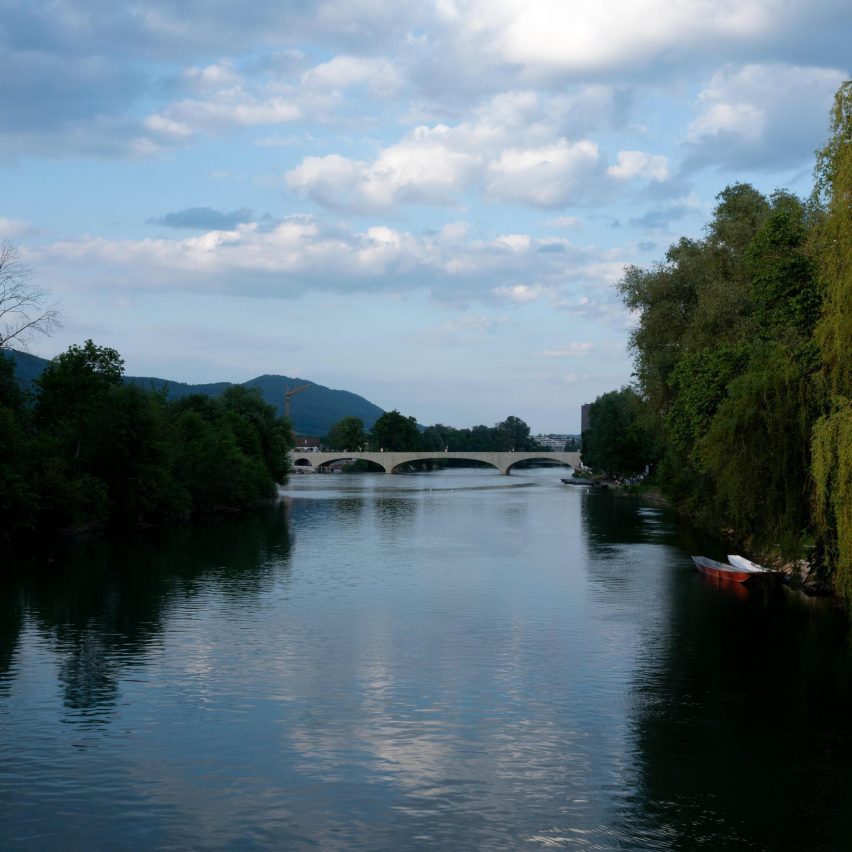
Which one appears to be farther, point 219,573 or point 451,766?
point 219,573

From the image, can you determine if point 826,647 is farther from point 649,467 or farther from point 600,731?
point 649,467

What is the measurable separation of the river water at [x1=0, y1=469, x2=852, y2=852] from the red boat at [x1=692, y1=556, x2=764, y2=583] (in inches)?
49.2

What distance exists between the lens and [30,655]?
2823cm

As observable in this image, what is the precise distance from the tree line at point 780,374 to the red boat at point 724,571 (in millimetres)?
2627

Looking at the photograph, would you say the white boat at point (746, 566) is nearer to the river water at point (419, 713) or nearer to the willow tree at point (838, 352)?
the river water at point (419, 713)

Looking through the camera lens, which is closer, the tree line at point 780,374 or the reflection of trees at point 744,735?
the reflection of trees at point 744,735

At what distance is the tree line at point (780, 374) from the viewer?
24000 mm

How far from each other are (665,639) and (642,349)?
2956cm

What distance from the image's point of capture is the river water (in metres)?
16.4

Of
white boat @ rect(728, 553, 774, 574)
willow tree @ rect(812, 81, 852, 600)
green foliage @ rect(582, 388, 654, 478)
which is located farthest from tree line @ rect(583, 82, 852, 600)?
green foliage @ rect(582, 388, 654, 478)

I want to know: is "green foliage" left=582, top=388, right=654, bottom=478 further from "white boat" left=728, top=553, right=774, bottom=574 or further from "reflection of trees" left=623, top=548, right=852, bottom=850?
"reflection of trees" left=623, top=548, right=852, bottom=850

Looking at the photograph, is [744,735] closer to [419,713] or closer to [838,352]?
[419,713]

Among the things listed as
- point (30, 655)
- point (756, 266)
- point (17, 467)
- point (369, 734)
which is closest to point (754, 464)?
point (756, 266)

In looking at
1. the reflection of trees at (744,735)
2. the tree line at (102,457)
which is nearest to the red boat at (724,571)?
the reflection of trees at (744,735)
